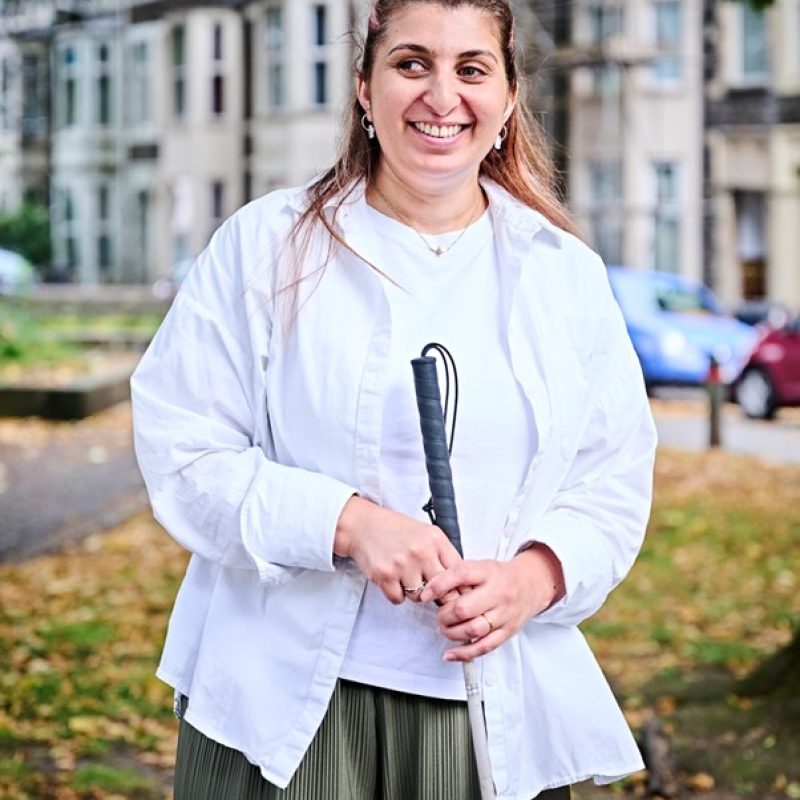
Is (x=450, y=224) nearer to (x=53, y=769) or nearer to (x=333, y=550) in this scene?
(x=333, y=550)

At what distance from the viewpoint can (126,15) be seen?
42.7m

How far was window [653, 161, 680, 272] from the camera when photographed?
102ft

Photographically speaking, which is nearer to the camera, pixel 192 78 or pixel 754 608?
pixel 754 608

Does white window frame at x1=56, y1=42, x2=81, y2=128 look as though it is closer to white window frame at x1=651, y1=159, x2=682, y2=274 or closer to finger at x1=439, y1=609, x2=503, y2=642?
white window frame at x1=651, y1=159, x2=682, y2=274

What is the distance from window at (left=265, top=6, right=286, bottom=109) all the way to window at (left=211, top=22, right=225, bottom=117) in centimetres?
151

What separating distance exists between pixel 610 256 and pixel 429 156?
29.5 metres

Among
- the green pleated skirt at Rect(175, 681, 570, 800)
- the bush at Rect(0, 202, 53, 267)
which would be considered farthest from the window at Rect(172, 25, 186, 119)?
the green pleated skirt at Rect(175, 681, 570, 800)

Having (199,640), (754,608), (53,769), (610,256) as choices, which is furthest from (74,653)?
(610,256)

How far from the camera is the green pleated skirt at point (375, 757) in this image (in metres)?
2.33

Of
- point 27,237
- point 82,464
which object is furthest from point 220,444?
point 27,237

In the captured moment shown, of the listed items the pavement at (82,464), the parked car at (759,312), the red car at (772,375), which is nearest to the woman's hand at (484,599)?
the pavement at (82,464)

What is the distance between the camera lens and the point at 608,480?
2.43m

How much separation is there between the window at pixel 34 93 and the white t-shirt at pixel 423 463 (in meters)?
42.9

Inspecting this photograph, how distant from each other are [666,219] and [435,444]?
97.2 ft
